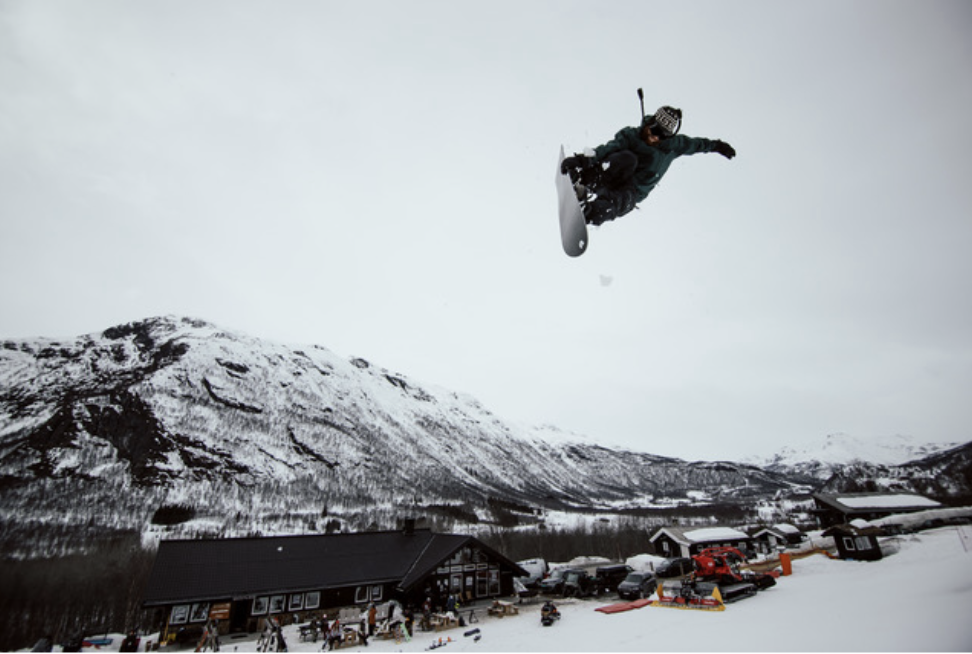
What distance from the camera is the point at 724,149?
705 centimetres

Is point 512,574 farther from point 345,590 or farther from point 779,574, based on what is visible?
point 779,574

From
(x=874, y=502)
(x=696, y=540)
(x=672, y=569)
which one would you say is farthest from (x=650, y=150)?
(x=874, y=502)

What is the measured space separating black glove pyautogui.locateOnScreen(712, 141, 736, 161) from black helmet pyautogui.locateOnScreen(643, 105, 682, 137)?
1392mm

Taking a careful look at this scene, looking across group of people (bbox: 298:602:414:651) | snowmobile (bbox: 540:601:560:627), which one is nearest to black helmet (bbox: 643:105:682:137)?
snowmobile (bbox: 540:601:560:627)

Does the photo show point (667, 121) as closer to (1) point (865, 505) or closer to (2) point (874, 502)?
(1) point (865, 505)

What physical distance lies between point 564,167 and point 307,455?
8207 inches

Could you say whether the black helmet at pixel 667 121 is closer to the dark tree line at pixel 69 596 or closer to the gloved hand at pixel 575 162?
the gloved hand at pixel 575 162

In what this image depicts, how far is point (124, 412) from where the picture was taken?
7200 inches

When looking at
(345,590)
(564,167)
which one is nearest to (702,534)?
(345,590)

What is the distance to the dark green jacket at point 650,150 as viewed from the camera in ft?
21.1

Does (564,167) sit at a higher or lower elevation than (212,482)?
lower

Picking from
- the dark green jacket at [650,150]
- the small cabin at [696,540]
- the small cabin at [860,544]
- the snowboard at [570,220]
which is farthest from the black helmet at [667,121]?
the small cabin at [696,540]

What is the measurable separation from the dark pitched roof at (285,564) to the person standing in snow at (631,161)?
2883cm

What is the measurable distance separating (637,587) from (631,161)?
89.3 ft
